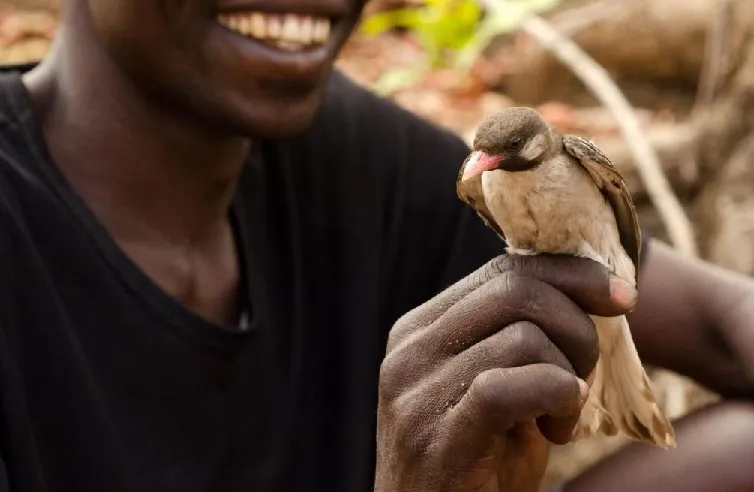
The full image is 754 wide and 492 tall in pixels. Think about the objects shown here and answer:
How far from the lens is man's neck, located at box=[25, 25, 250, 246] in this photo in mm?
1482

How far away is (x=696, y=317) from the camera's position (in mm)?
1746

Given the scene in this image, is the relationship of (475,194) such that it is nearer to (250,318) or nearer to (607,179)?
(607,179)

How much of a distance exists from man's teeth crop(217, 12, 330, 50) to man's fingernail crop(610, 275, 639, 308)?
63 centimetres

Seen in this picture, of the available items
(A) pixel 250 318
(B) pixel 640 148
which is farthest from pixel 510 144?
(B) pixel 640 148

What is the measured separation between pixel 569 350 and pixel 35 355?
0.74m

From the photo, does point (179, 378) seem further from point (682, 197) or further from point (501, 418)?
point (682, 197)

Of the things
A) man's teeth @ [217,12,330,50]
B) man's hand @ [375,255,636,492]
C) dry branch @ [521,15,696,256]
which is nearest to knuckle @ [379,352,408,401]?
man's hand @ [375,255,636,492]

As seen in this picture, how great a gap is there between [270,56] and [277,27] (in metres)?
0.05

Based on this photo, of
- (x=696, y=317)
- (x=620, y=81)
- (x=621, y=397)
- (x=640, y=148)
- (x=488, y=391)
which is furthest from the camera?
(x=620, y=81)

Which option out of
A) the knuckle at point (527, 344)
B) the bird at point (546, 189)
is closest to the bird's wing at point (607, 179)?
the bird at point (546, 189)

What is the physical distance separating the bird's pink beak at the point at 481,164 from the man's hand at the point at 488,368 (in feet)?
0.38

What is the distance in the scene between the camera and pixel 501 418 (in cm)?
107

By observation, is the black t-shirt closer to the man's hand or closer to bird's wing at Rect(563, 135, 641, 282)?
the man's hand

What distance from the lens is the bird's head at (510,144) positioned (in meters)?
1.09
